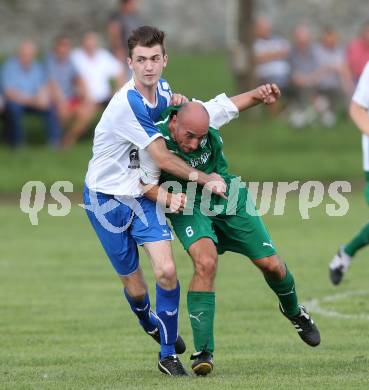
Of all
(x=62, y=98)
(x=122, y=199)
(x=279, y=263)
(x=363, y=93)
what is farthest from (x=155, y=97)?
(x=62, y=98)

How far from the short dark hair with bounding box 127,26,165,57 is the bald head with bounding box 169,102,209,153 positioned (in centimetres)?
44

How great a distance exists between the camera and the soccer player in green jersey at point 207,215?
24.7 feet

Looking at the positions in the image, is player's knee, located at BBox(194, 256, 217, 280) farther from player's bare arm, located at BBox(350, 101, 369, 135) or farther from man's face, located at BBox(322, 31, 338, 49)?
man's face, located at BBox(322, 31, 338, 49)

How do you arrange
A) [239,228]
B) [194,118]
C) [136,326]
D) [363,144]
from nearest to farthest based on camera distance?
[194,118]
[239,228]
[136,326]
[363,144]

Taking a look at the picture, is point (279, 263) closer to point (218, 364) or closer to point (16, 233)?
point (218, 364)

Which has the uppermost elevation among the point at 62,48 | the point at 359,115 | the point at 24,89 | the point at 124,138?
the point at 124,138

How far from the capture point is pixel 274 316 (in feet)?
33.5

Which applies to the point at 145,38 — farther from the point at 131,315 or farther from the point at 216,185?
the point at 131,315

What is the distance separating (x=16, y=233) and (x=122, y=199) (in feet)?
26.4

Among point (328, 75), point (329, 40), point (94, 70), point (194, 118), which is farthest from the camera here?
point (329, 40)

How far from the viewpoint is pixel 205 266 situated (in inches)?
297

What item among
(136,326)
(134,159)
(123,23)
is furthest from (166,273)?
(123,23)

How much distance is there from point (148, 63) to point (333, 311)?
3598 millimetres

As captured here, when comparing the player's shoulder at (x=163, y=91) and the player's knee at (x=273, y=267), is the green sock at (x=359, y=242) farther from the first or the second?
the player's shoulder at (x=163, y=91)
